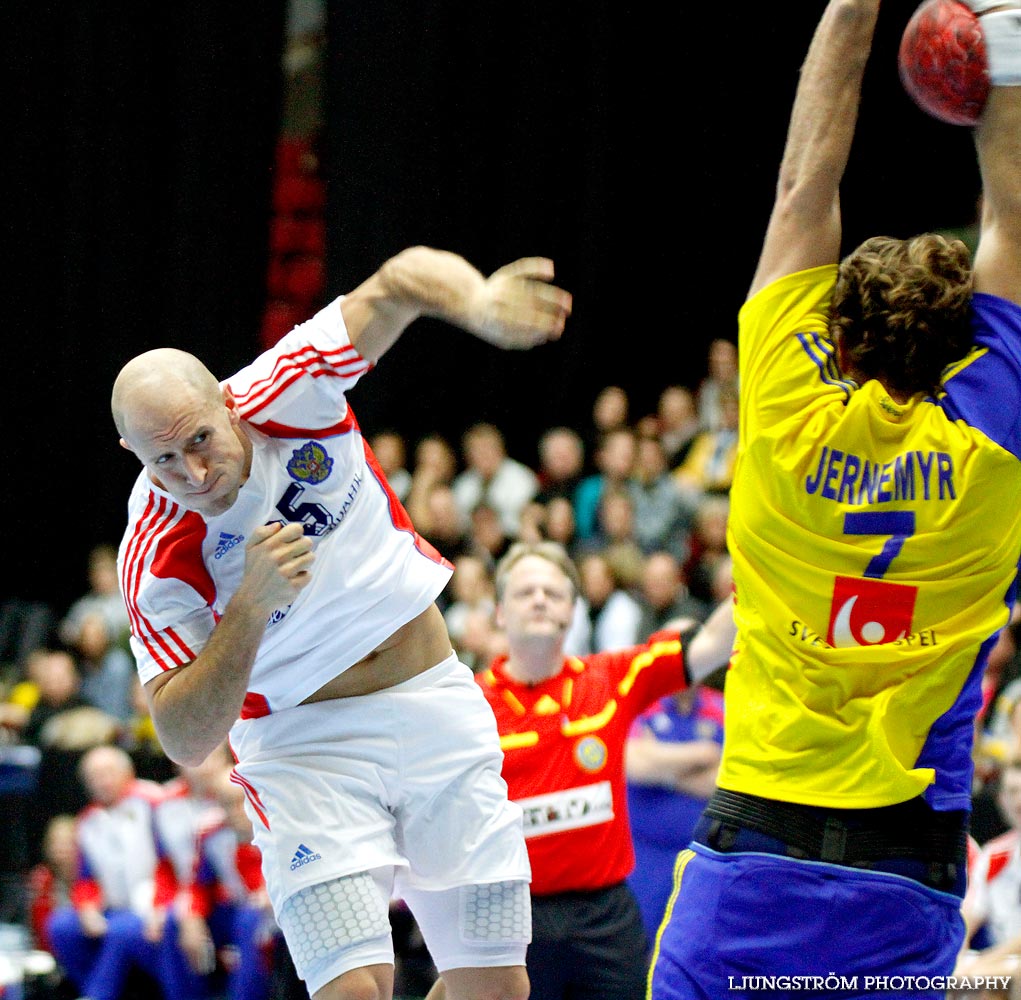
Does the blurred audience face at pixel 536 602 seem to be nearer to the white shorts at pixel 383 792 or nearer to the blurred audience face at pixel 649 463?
the white shorts at pixel 383 792

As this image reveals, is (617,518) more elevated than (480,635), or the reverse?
(617,518)

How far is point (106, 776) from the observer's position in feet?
30.8

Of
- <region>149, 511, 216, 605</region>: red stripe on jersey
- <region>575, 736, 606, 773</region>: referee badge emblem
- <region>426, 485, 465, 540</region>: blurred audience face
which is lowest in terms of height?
<region>426, 485, 465, 540</region>: blurred audience face

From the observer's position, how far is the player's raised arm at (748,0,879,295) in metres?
2.80

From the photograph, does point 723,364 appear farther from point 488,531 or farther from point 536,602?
point 536,602

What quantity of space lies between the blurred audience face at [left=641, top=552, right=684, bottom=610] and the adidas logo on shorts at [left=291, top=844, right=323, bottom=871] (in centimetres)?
656

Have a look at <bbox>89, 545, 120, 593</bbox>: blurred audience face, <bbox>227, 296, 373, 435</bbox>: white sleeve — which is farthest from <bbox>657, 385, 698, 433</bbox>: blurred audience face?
<bbox>227, 296, 373, 435</bbox>: white sleeve

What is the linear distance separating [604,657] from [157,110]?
11.9 m

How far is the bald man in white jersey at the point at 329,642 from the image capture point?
3.35m

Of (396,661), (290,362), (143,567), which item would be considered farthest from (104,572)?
(290,362)

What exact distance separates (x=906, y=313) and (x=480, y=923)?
1.89 metres

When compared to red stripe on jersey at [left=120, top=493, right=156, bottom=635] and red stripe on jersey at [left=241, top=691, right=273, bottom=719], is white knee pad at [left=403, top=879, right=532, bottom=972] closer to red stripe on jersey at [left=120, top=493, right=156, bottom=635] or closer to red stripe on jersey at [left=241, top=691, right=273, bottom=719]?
red stripe on jersey at [left=241, top=691, right=273, bottom=719]

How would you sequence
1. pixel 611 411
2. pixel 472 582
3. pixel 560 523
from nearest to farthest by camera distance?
pixel 472 582, pixel 560 523, pixel 611 411

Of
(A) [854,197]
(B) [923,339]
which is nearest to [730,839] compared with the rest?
(B) [923,339]
